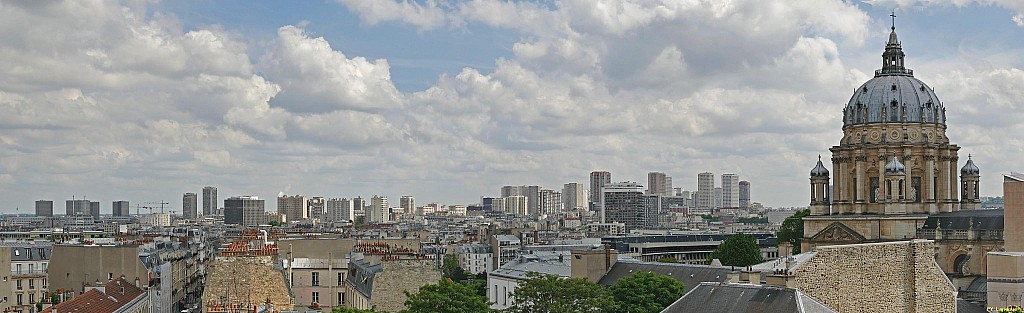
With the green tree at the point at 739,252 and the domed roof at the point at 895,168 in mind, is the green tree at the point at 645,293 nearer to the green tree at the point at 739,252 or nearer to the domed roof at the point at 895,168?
the domed roof at the point at 895,168

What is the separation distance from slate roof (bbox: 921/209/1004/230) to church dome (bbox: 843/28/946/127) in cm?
858

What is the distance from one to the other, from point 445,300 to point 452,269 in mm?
85614

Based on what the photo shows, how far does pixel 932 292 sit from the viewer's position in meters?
52.9

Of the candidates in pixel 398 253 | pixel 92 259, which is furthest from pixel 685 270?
pixel 92 259

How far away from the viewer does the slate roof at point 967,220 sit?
89.5m

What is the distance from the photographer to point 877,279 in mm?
50500

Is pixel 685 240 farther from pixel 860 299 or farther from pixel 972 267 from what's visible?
pixel 860 299

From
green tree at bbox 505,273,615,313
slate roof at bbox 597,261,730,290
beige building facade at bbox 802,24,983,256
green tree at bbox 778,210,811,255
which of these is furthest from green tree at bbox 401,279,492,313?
green tree at bbox 778,210,811,255

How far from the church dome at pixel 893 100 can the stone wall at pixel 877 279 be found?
46523 mm

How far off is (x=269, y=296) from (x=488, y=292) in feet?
152

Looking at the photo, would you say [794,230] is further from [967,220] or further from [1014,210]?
[1014,210]

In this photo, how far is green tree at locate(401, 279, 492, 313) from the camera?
51594mm

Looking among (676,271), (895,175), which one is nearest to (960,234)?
(895,175)

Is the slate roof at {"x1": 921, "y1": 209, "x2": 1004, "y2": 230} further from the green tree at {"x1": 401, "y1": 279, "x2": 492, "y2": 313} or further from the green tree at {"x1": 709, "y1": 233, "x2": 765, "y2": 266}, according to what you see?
the green tree at {"x1": 401, "y1": 279, "x2": 492, "y2": 313}
